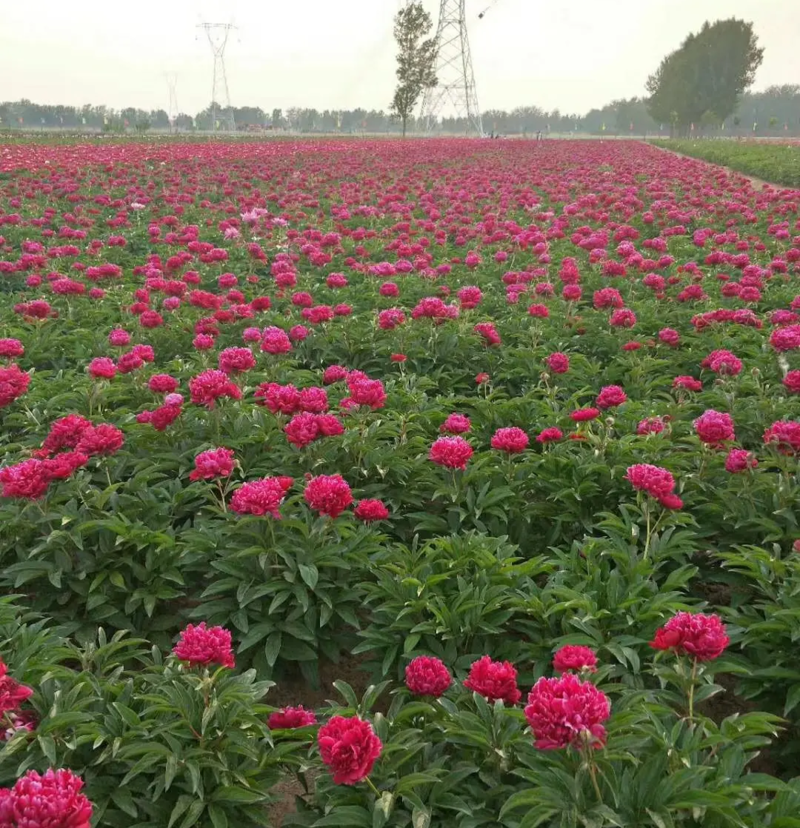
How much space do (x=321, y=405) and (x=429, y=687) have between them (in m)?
1.92

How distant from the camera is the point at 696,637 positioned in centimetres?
222

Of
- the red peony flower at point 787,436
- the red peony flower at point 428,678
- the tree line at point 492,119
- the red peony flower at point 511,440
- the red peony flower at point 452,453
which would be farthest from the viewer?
the tree line at point 492,119

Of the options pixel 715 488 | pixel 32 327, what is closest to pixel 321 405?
pixel 715 488

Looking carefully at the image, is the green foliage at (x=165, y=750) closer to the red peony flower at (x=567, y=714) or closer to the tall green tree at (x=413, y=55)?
the red peony flower at (x=567, y=714)

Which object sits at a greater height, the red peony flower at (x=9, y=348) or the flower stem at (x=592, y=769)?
the red peony flower at (x=9, y=348)

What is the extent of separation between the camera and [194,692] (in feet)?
8.50

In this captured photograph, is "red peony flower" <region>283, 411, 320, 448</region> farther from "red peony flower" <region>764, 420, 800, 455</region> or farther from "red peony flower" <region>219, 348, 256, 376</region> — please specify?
"red peony flower" <region>764, 420, 800, 455</region>

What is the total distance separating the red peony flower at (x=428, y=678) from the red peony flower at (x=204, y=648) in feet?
2.22

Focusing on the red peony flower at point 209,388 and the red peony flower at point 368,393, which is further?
the red peony flower at point 209,388

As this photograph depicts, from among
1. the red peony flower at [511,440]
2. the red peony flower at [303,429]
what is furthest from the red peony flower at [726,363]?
the red peony flower at [303,429]

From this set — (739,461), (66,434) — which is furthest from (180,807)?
(739,461)

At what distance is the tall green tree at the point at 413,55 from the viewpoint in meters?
54.6

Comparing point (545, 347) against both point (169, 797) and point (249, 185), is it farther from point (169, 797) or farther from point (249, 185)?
point (249, 185)

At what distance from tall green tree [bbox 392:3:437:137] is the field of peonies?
172 feet
